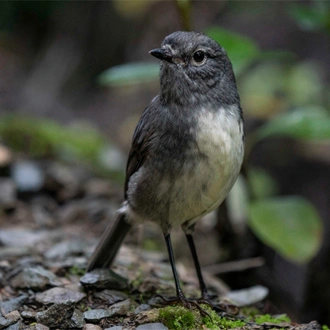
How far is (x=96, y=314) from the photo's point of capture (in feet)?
10.6

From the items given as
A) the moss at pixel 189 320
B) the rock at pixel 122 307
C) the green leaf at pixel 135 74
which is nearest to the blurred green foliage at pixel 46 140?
the green leaf at pixel 135 74

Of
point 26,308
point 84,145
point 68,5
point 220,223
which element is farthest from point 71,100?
point 26,308

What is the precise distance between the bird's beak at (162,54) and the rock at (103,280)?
1.40 meters

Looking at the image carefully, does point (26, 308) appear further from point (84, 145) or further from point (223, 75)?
point (84, 145)

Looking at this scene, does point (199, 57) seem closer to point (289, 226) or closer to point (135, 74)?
point (135, 74)

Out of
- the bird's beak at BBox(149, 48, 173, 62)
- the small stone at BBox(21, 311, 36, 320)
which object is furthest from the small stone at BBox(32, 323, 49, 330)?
the bird's beak at BBox(149, 48, 173, 62)

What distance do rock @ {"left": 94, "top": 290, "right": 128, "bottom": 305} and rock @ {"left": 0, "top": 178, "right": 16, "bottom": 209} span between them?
1.74 meters

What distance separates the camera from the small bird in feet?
10.6

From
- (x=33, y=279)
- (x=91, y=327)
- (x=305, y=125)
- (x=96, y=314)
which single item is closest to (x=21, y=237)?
(x=33, y=279)

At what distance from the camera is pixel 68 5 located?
393 inches

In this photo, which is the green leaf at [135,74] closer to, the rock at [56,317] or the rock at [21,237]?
the rock at [21,237]

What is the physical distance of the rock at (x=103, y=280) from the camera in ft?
11.8

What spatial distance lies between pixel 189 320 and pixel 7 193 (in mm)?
2532

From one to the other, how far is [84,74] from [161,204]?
22.8 ft
